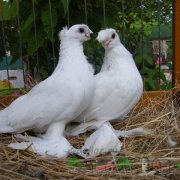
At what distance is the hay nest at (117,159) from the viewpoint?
3.50 ft

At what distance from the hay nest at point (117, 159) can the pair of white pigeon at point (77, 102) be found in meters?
0.04

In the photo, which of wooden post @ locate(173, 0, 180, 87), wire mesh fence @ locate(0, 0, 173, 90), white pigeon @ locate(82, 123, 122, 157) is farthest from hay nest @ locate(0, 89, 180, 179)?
wire mesh fence @ locate(0, 0, 173, 90)

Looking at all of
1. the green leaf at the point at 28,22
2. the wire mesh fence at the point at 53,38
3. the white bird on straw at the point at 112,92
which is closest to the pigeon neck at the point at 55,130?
the white bird on straw at the point at 112,92

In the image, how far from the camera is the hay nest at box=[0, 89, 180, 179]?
107 centimetres

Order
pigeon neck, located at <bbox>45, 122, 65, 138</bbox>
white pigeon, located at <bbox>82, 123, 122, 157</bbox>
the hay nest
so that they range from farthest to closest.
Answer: pigeon neck, located at <bbox>45, 122, 65, 138</bbox>, white pigeon, located at <bbox>82, 123, 122, 157</bbox>, the hay nest

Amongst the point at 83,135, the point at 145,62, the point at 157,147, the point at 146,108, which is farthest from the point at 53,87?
the point at 145,62

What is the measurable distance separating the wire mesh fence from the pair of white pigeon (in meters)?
0.31

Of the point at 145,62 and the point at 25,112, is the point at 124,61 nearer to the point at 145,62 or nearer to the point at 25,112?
the point at 25,112

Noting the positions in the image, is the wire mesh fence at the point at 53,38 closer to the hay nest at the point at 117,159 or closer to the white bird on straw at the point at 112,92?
the white bird on straw at the point at 112,92

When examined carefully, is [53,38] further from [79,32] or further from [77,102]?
[77,102]

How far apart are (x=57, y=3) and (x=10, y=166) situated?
91 centimetres

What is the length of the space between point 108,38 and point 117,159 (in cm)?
48

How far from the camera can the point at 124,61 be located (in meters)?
1.50

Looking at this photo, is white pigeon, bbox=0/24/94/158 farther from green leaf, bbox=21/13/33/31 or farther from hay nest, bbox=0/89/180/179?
green leaf, bbox=21/13/33/31
